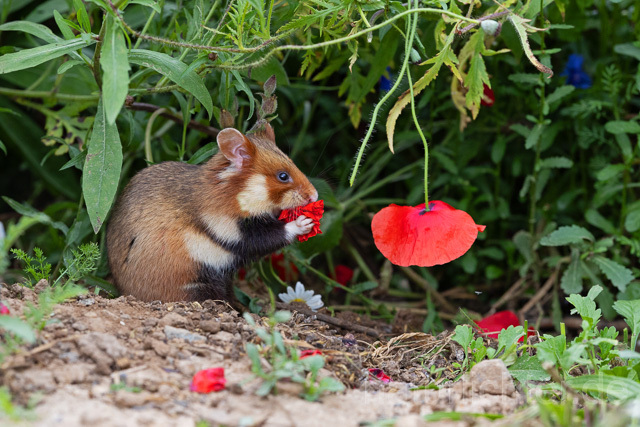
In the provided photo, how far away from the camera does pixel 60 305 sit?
2.74m

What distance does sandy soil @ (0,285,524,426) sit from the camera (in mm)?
2029

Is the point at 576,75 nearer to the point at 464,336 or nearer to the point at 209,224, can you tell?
the point at 464,336

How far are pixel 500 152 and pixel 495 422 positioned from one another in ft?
8.40

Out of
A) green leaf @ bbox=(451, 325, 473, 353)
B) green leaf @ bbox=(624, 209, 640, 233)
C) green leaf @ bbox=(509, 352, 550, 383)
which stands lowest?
green leaf @ bbox=(509, 352, 550, 383)

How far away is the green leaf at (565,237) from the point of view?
3.87 m

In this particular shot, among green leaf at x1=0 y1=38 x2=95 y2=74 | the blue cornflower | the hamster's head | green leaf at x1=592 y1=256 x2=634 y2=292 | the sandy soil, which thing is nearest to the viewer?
the sandy soil

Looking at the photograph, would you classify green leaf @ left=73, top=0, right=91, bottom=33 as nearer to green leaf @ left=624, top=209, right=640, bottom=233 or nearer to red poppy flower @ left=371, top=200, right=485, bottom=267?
red poppy flower @ left=371, top=200, right=485, bottom=267

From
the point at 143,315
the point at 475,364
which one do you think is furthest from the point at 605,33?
the point at 143,315

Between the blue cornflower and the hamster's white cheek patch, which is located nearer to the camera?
the hamster's white cheek patch

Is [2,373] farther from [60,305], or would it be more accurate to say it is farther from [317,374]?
[317,374]

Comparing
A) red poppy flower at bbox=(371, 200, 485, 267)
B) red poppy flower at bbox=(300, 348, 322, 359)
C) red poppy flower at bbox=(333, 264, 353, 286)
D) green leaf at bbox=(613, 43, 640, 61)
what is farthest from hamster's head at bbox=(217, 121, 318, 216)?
green leaf at bbox=(613, 43, 640, 61)

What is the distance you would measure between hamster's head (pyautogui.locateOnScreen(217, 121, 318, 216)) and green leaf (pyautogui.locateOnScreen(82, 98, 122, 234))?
1.71ft

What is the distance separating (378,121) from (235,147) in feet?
3.53

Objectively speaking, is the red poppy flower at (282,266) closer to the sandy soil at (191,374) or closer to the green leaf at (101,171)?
the sandy soil at (191,374)
